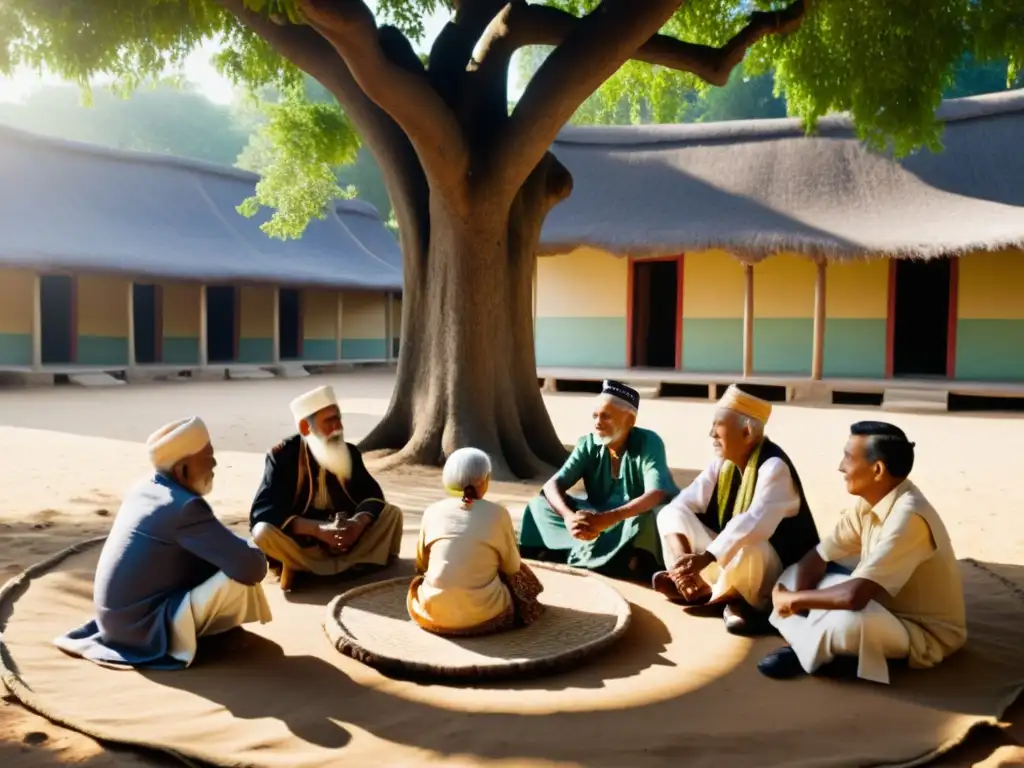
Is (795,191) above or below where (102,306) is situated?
above

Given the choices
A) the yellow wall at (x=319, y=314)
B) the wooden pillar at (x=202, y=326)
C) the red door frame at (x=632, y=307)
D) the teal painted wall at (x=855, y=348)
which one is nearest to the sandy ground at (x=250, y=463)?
the red door frame at (x=632, y=307)

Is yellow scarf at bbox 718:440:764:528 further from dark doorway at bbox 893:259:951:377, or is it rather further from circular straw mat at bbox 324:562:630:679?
dark doorway at bbox 893:259:951:377

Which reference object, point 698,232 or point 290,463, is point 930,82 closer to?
point 698,232

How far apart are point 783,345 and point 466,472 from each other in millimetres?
12981

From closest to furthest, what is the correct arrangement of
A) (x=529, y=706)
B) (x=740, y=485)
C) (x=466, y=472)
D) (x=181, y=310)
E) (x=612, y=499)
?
(x=529, y=706) → (x=466, y=472) → (x=740, y=485) → (x=612, y=499) → (x=181, y=310)

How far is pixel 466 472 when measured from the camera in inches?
142

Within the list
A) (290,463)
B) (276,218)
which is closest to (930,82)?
(290,463)

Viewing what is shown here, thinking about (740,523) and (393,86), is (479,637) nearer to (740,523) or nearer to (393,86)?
(740,523)

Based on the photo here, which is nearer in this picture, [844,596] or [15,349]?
[844,596]

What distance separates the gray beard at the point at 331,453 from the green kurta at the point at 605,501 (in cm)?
114

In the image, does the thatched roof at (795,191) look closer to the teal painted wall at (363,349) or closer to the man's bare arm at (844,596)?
the teal painted wall at (363,349)

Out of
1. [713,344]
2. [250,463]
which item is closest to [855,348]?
[713,344]

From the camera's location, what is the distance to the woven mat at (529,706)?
8.95ft

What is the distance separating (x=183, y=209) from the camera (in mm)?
20984
